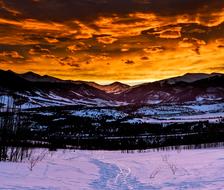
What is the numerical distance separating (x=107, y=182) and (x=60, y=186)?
10.3 ft

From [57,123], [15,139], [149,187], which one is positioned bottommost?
[149,187]

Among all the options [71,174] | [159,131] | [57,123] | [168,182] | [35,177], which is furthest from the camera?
[57,123]

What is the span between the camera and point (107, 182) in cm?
1565

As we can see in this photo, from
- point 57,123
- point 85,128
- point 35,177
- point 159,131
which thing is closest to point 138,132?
point 159,131

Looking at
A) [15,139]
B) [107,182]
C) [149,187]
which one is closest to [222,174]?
[149,187]

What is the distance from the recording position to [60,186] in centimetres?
1288

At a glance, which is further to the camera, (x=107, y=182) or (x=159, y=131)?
(x=159, y=131)

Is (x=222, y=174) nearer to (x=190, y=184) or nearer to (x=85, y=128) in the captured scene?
(x=190, y=184)

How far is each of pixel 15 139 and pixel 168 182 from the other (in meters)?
10.2

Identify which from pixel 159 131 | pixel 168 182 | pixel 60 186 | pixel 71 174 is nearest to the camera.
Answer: pixel 60 186

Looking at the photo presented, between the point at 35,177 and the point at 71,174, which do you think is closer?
the point at 35,177

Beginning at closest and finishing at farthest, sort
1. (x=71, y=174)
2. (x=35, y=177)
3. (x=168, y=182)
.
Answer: (x=35, y=177)
(x=168, y=182)
(x=71, y=174)

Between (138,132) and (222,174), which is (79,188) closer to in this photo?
(222,174)

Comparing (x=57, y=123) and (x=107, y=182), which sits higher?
(x=57, y=123)
